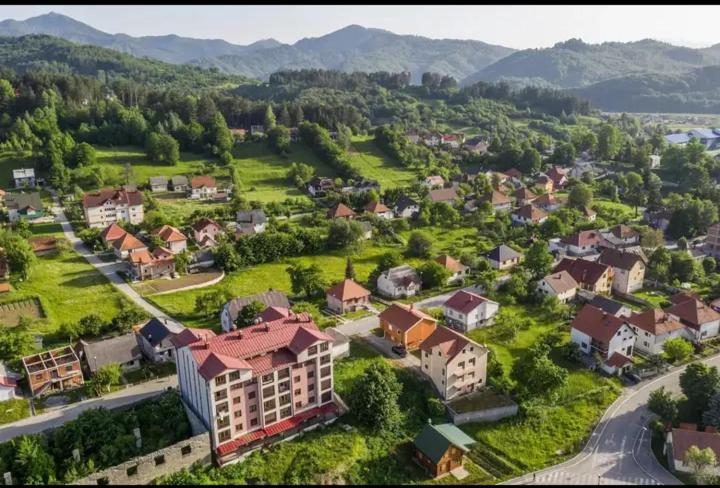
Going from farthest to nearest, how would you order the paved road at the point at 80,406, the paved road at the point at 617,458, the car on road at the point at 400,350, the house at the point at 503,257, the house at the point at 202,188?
the house at the point at 202,188, the house at the point at 503,257, the car on road at the point at 400,350, the paved road at the point at 80,406, the paved road at the point at 617,458

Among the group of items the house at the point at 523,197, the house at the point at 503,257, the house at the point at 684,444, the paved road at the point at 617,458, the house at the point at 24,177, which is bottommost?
the paved road at the point at 617,458

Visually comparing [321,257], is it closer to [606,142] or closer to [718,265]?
[718,265]

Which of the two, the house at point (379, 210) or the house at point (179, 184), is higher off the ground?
the house at point (179, 184)

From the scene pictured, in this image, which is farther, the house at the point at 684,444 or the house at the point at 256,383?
the house at the point at 256,383

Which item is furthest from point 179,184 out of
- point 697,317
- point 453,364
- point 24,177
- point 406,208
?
point 697,317

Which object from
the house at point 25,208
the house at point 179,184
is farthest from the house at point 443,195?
the house at point 25,208

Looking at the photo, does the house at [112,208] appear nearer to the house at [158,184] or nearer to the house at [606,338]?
the house at [158,184]

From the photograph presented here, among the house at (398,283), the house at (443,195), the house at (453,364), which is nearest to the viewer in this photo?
the house at (453,364)

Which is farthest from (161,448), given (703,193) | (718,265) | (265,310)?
(703,193)
